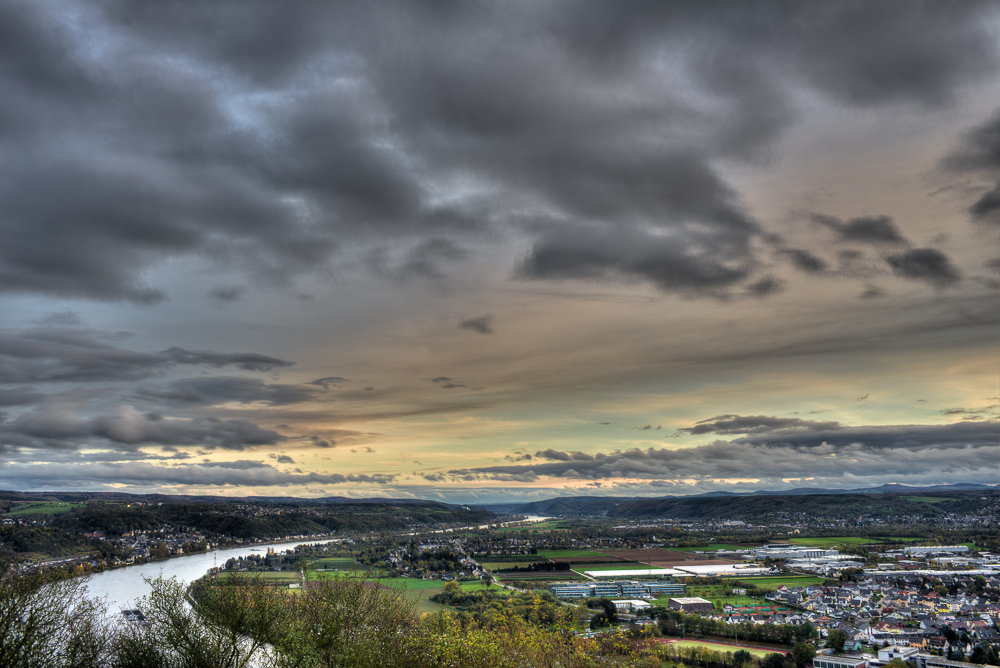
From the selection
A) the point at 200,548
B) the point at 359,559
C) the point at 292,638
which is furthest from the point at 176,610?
the point at 200,548

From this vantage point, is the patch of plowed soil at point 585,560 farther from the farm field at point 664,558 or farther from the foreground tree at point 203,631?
the foreground tree at point 203,631

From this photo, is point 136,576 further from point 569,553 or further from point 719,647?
point 569,553

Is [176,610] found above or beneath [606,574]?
above

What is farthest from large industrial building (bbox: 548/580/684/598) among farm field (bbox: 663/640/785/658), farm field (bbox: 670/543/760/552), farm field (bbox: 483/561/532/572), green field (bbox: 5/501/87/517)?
green field (bbox: 5/501/87/517)

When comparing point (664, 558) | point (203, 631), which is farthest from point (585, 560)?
point (203, 631)

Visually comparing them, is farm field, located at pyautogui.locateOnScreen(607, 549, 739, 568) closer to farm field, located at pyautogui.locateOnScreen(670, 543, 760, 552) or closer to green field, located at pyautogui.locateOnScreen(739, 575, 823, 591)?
farm field, located at pyautogui.locateOnScreen(670, 543, 760, 552)

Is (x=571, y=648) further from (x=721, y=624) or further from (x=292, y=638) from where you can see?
(x=721, y=624)
